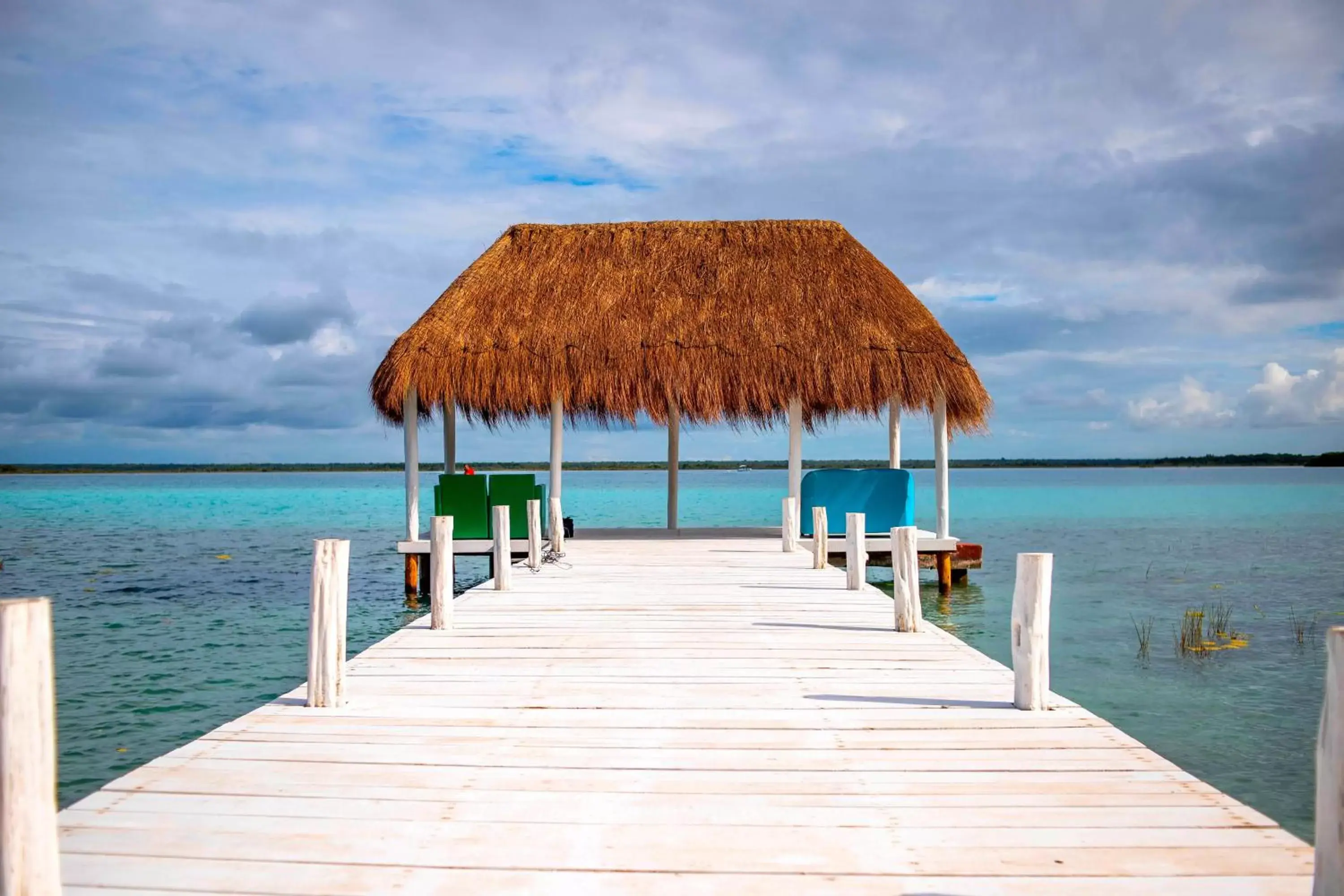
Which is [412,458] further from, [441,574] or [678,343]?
[441,574]

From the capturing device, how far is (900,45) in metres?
10.4

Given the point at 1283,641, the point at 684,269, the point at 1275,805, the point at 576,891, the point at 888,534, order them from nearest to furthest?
the point at 576,891, the point at 1275,805, the point at 1283,641, the point at 888,534, the point at 684,269

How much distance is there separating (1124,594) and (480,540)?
28.1 ft

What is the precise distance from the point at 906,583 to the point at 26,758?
185 inches

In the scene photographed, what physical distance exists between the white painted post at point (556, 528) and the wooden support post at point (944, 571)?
463 centimetres

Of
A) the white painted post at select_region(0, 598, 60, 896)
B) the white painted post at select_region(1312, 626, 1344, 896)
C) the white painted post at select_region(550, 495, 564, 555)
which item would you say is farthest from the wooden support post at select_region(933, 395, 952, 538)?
the white painted post at select_region(0, 598, 60, 896)

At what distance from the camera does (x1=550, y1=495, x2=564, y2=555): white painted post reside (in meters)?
9.93

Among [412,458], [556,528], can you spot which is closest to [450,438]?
[412,458]

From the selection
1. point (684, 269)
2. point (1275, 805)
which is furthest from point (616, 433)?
point (1275, 805)

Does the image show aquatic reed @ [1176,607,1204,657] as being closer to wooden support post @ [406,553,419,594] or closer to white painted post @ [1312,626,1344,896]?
white painted post @ [1312,626,1344,896]

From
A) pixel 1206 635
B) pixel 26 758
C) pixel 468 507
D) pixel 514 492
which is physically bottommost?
pixel 1206 635

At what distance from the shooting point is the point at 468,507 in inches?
420

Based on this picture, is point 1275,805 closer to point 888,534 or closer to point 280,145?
point 888,534

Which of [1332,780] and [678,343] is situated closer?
[1332,780]
